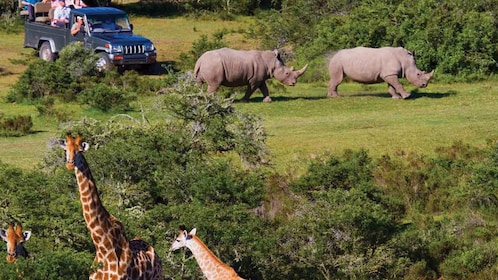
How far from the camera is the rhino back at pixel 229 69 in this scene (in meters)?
33.6

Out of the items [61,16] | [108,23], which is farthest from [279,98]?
[61,16]

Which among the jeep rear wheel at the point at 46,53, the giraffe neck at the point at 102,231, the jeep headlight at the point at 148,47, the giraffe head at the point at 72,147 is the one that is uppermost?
the giraffe head at the point at 72,147

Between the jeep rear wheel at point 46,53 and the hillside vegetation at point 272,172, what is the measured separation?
450cm

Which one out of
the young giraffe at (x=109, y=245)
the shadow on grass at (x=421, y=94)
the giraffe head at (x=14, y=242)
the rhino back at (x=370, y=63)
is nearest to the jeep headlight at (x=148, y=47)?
the rhino back at (x=370, y=63)

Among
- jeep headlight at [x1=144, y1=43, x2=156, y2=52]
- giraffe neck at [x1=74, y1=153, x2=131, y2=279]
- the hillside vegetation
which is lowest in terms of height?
jeep headlight at [x1=144, y1=43, x2=156, y2=52]

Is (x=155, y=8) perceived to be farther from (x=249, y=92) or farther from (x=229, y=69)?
(x=229, y=69)

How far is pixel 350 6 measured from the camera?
43656 mm

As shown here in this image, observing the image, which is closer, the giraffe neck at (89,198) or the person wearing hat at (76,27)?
the giraffe neck at (89,198)

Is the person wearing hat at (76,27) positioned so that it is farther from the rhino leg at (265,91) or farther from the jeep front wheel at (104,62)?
the rhino leg at (265,91)

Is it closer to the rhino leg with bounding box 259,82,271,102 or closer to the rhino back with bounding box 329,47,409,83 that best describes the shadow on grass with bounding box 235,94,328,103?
the rhino leg with bounding box 259,82,271,102

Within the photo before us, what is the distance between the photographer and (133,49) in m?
38.7

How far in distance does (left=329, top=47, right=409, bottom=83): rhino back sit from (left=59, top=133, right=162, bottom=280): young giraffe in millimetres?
19596

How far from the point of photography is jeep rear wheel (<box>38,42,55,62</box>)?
41100mm

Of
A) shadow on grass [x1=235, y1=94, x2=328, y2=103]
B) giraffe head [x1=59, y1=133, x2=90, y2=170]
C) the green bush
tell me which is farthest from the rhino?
giraffe head [x1=59, y1=133, x2=90, y2=170]
